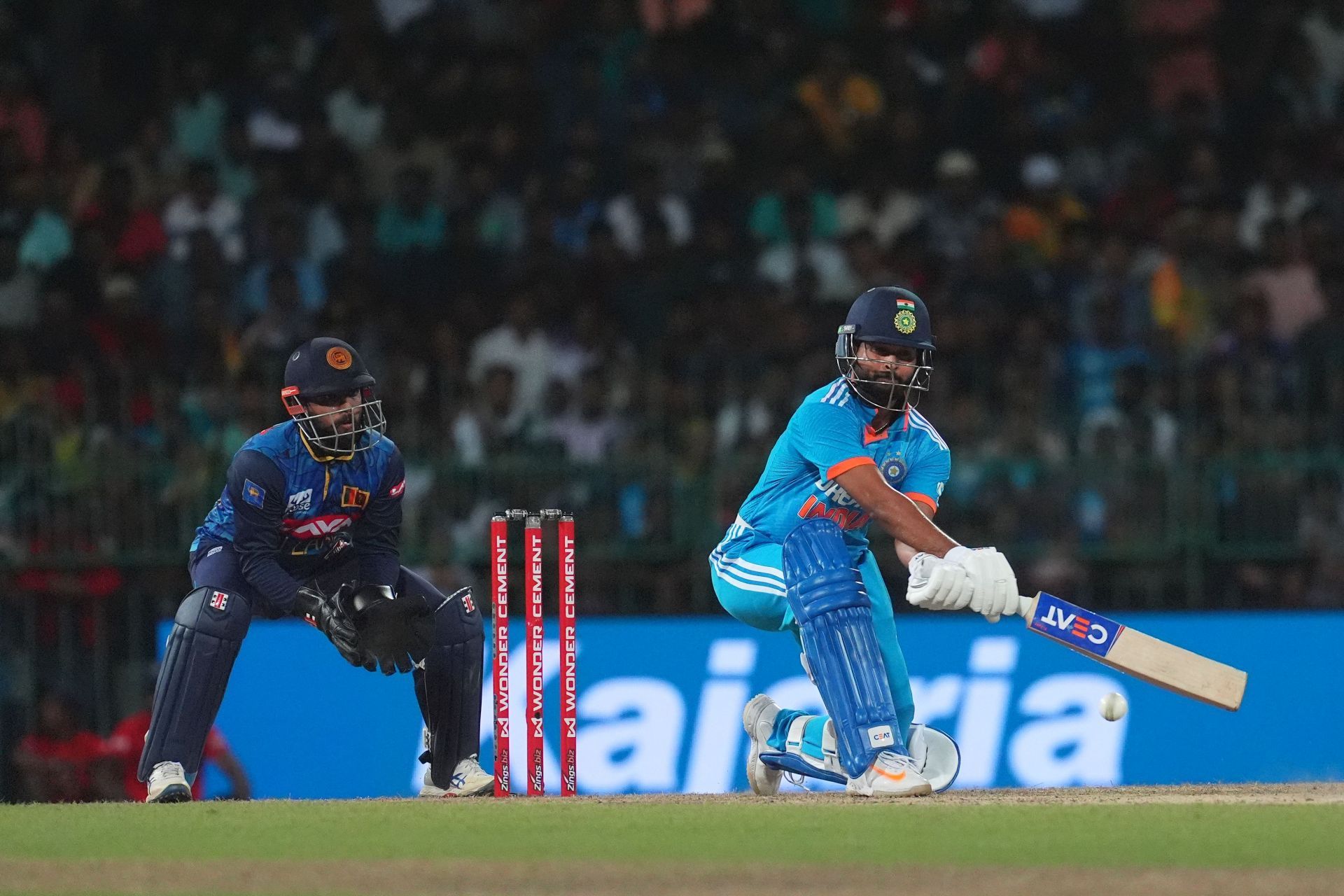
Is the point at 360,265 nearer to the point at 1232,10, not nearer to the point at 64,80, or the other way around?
the point at 64,80

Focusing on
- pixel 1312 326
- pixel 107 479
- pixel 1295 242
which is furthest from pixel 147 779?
pixel 1295 242

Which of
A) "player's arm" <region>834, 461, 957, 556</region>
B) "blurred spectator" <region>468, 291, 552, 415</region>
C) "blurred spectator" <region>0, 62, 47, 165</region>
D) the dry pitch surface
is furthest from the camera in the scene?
"blurred spectator" <region>0, 62, 47, 165</region>

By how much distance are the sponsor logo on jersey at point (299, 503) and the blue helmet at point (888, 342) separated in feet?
6.80

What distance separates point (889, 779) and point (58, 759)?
552 cm

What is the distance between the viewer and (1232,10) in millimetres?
15227

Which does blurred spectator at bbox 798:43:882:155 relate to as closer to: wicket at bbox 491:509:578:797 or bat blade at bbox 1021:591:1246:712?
wicket at bbox 491:509:578:797

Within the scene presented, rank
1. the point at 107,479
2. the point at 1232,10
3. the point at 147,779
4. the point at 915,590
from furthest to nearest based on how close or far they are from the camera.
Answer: the point at 1232,10
the point at 107,479
the point at 147,779
the point at 915,590

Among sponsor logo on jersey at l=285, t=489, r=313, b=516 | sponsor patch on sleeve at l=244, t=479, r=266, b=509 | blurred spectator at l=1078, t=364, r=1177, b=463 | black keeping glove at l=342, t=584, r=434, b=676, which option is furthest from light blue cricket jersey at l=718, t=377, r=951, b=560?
blurred spectator at l=1078, t=364, r=1177, b=463

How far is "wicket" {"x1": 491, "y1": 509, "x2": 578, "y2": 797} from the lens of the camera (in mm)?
8086

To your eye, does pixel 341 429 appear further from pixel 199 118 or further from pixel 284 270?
pixel 199 118

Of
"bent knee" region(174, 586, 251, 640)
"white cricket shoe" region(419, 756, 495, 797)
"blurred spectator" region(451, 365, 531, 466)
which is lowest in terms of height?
"white cricket shoe" region(419, 756, 495, 797)

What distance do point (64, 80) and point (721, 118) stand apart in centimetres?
439

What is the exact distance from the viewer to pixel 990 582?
23.2 feet

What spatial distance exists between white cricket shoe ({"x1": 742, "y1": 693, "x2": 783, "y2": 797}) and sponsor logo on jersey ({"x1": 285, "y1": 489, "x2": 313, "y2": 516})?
1.83 meters
